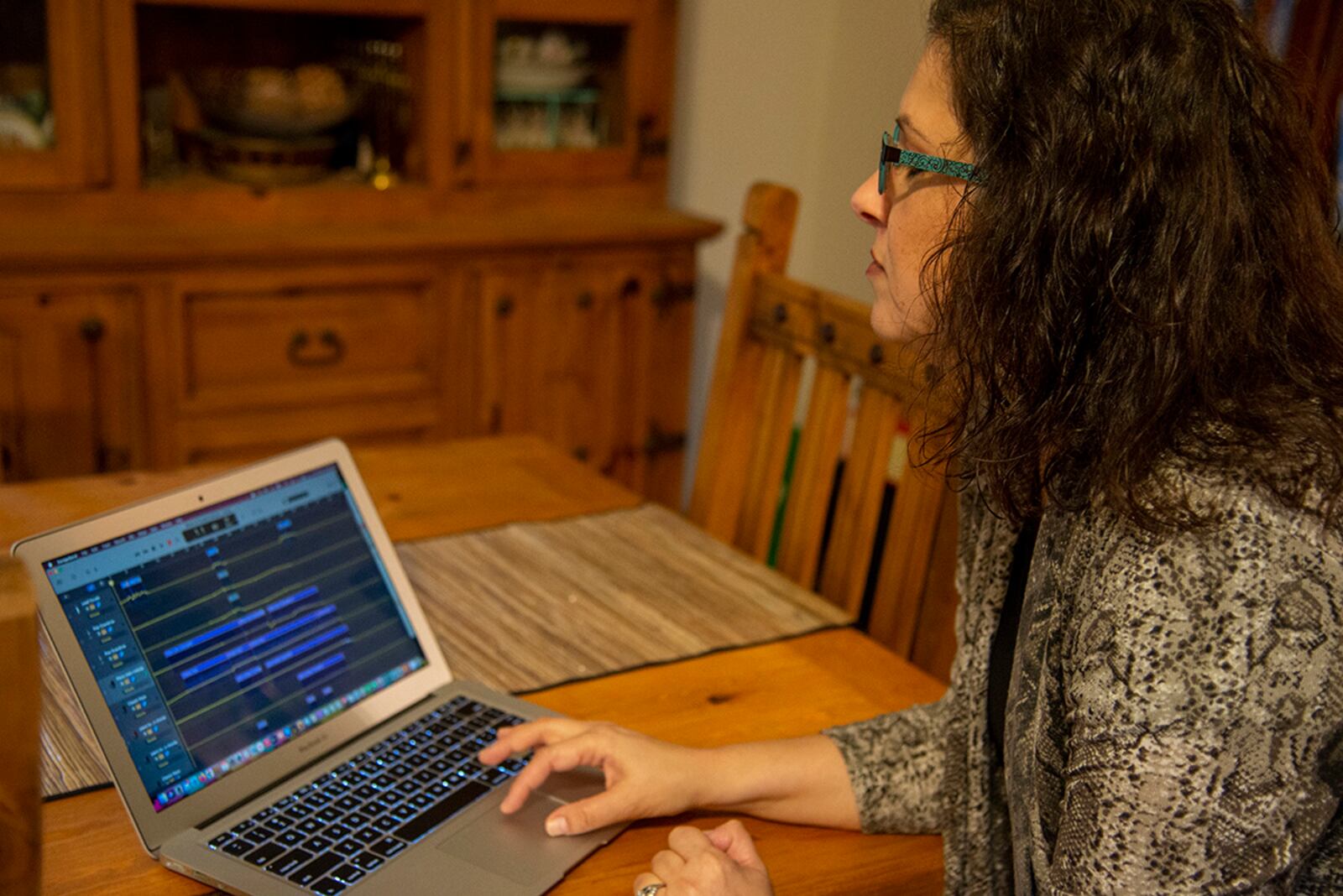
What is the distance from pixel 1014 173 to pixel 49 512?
1126 millimetres

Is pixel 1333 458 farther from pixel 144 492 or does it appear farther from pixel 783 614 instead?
pixel 144 492

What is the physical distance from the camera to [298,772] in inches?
39.7

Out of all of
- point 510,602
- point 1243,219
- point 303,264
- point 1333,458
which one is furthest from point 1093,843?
point 303,264

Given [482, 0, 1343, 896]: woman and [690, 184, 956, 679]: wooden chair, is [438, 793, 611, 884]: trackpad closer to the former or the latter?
[482, 0, 1343, 896]: woman

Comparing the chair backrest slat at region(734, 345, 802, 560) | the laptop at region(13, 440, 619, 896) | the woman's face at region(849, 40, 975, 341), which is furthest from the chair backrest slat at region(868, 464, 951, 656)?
the laptop at region(13, 440, 619, 896)

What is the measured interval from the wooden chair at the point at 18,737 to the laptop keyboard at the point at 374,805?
353mm

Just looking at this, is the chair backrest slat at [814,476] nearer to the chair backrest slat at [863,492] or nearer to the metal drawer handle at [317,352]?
the chair backrest slat at [863,492]

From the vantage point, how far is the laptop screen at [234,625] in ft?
3.04

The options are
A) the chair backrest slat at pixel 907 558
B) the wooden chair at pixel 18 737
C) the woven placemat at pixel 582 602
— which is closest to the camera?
the wooden chair at pixel 18 737

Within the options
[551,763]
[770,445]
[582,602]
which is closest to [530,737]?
[551,763]

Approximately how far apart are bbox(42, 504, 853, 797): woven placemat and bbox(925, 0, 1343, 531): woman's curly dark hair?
1.61 ft

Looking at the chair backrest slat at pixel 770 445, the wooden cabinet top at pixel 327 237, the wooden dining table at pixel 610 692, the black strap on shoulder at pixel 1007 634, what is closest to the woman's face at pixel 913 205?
the black strap on shoulder at pixel 1007 634

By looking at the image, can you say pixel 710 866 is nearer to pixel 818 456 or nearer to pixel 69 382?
pixel 818 456

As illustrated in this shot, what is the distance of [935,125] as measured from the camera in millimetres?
917
